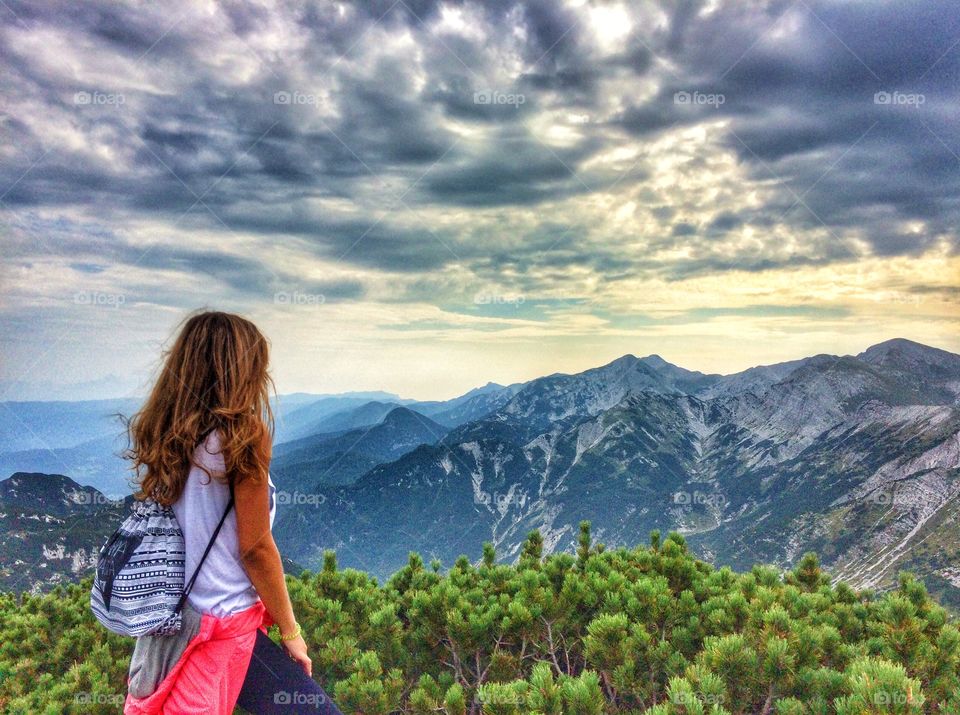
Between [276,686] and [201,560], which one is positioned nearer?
[201,560]

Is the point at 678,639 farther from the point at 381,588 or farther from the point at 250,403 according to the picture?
the point at 250,403

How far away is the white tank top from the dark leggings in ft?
1.84

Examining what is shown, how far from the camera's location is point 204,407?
3039 millimetres

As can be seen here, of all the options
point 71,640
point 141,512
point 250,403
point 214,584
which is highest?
point 250,403

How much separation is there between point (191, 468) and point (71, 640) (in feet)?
16.5

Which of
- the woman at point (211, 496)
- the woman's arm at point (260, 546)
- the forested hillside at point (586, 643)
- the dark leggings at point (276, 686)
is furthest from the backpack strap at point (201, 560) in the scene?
the forested hillside at point (586, 643)

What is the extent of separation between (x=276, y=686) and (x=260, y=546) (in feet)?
3.64

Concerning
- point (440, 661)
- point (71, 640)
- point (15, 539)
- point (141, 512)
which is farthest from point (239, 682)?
point (15, 539)

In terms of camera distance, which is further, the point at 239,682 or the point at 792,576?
the point at 792,576

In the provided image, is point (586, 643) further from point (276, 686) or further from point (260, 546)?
point (260, 546)

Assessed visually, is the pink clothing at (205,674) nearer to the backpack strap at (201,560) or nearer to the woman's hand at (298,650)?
the backpack strap at (201,560)

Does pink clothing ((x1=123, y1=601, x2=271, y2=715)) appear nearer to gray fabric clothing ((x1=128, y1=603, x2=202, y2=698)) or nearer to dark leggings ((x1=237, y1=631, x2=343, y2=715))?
gray fabric clothing ((x1=128, y1=603, x2=202, y2=698))

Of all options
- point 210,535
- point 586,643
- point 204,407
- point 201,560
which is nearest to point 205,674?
point 201,560

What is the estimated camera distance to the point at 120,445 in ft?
11.4
